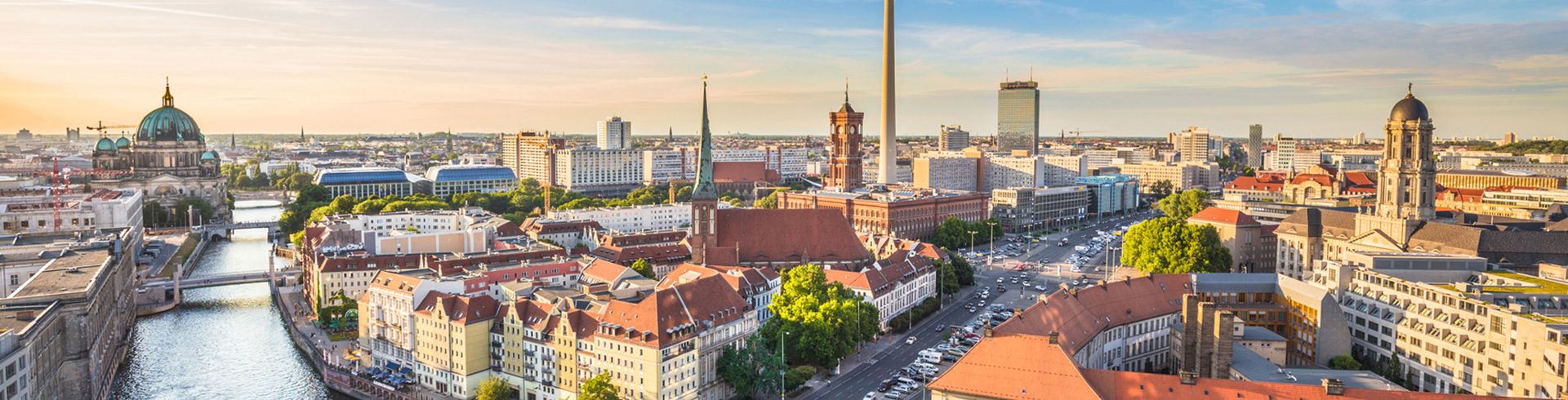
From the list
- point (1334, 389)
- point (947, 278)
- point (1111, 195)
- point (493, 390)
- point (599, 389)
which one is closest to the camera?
point (1334, 389)

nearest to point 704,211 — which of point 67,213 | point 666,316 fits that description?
point 666,316

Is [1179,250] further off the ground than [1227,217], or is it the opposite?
[1227,217]

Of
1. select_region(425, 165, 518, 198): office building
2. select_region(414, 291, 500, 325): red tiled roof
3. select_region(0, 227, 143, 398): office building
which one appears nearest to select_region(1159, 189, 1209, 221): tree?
select_region(414, 291, 500, 325): red tiled roof

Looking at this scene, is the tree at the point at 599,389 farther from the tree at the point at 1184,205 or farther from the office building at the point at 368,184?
the office building at the point at 368,184

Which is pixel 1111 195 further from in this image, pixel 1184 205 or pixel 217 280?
pixel 217 280

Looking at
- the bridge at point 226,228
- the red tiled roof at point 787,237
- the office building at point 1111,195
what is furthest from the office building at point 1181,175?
the bridge at point 226,228
